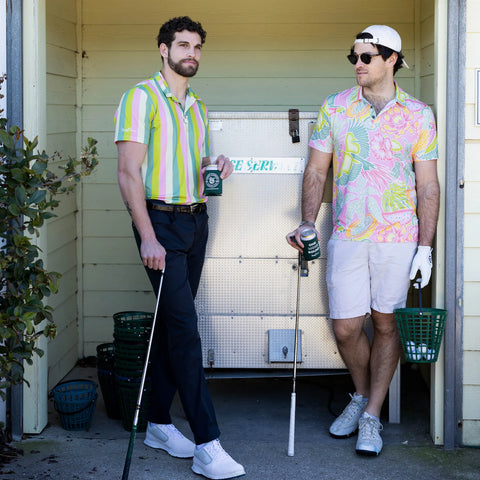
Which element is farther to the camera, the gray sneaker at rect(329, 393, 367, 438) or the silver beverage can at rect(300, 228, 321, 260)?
the gray sneaker at rect(329, 393, 367, 438)

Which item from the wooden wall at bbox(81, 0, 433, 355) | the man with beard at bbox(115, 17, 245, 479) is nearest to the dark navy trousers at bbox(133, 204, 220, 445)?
the man with beard at bbox(115, 17, 245, 479)

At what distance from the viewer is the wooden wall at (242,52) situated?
546 centimetres

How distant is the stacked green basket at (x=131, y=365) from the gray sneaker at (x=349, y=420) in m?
1.00

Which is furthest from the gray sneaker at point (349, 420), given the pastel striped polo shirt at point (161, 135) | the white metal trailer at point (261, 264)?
the pastel striped polo shirt at point (161, 135)

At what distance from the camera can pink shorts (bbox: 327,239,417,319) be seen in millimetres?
4141

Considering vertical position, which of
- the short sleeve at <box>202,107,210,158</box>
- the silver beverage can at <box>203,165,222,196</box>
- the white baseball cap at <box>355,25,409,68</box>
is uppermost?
the white baseball cap at <box>355,25,409,68</box>

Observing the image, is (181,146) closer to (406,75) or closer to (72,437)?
(72,437)

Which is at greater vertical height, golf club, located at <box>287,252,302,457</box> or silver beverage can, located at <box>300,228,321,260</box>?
silver beverage can, located at <box>300,228,321,260</box>

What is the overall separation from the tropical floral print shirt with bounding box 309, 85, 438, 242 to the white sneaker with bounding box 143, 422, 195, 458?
1301 millimetres

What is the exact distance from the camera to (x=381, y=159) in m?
4.09

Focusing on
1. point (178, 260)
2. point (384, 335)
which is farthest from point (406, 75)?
point (178, 260)

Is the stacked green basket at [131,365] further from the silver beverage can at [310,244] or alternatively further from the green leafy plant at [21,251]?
the silver beverage can at [310,244]

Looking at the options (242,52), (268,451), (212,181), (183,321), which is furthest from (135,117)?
(242,52)

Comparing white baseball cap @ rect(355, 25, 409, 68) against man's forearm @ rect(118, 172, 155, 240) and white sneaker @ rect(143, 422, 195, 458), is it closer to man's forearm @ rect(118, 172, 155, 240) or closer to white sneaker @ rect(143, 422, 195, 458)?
man's forearm @ rect(118, 172, 155, 240)
